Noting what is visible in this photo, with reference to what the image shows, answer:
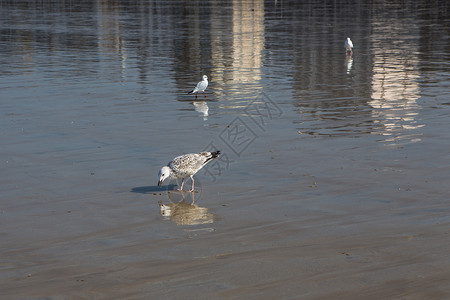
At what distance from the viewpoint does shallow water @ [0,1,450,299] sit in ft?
25.7

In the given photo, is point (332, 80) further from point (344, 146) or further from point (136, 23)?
point (136, 23)

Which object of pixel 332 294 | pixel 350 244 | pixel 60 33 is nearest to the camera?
pixel 332 294

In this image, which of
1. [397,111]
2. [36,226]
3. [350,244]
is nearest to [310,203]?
[350,244]

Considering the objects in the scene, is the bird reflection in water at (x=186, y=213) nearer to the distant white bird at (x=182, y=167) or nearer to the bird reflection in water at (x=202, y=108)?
the distant white bird at (x=182, y=167)

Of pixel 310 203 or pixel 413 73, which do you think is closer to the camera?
pixel 310 203

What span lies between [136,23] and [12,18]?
1471 cm

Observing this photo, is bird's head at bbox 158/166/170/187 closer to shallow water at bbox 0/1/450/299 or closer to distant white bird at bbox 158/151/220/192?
distant white bird at bbox 158/151/220/192

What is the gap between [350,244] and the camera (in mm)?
8727

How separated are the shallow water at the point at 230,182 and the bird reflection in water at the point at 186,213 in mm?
47

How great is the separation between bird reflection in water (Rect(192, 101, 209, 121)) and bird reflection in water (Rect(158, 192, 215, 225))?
23.8ft

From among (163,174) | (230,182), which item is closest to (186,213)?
(163,174)

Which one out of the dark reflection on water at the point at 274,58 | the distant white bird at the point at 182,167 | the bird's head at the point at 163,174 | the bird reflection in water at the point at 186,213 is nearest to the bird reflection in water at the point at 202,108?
the dark reflection on water at the point at 274,58

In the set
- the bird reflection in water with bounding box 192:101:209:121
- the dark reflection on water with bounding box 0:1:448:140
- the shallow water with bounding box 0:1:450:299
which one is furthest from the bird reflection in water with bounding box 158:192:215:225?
the bird reflection in water with bounding box 192:101:209:121

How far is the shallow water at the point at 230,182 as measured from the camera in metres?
7.84
